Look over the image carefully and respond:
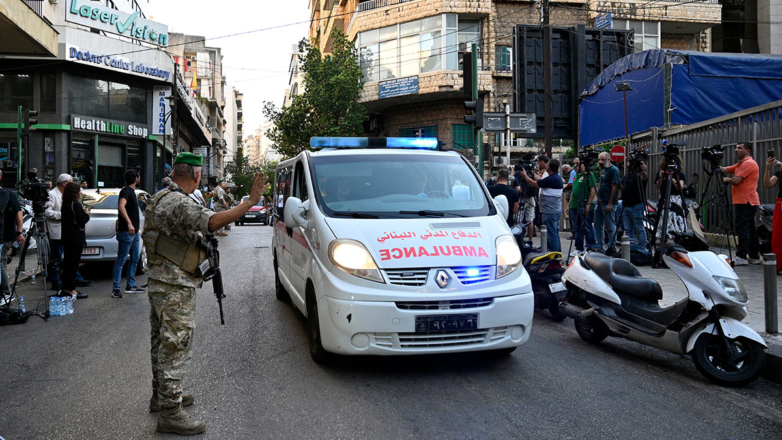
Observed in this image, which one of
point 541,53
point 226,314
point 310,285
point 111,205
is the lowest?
point 226,314

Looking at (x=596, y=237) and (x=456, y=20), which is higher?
(x=456, y=20)

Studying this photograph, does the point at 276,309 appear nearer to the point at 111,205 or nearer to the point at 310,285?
the point at 310,285

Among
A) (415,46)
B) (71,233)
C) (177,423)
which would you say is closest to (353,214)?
(177,423)

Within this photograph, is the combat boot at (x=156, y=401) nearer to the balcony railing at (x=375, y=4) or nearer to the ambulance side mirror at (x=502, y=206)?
the ambulance side mirror at (x=502, y=206)

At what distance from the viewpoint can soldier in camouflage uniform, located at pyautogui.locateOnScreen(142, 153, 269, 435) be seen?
12.2 ft

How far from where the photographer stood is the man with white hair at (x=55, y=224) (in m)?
9.34

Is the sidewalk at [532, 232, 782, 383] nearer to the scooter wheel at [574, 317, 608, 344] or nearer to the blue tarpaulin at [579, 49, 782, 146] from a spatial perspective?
the scooter wheel at [574, 317, 608, 344]

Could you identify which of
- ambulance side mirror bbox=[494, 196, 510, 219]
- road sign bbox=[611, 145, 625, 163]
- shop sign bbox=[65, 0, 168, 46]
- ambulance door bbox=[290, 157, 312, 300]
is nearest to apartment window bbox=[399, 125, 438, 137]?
shop sign bbox=[65, 0, 168, 46]

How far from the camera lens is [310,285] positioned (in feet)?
17.3

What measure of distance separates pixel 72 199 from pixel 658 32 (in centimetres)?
3219

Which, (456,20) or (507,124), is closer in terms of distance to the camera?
(507,124)

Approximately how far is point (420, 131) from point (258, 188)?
30.8m

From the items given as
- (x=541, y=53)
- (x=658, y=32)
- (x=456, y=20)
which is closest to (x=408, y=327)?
(x=541, y=53)

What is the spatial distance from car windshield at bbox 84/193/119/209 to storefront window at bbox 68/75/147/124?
63.5 feet
